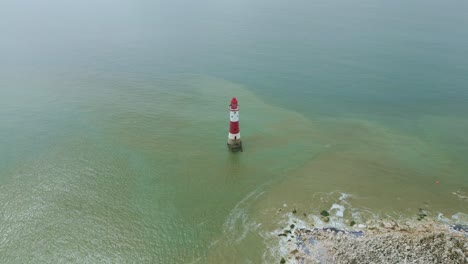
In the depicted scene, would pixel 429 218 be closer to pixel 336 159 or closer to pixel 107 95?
pixel 336 159

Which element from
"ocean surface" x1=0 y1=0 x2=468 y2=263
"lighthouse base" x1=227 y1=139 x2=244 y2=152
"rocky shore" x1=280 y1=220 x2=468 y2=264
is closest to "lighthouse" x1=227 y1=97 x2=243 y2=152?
"lighthouse base" x1=227 y1=139 x2=244 y2=152

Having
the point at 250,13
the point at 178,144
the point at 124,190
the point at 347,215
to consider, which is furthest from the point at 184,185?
the point at 250,13

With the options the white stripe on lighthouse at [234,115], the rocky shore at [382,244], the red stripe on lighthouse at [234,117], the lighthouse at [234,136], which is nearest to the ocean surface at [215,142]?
the lighthouse at [234,136]

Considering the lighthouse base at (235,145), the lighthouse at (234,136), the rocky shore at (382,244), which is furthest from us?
the lighthouse base at (235,145)

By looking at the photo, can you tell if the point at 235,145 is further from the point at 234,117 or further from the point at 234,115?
the point at 234,115

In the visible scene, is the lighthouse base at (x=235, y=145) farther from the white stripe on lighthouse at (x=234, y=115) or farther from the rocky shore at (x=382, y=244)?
the rocky shore at (x=382, y=244)

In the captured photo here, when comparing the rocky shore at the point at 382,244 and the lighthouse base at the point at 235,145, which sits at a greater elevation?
the lighthouse base at the point at 235,145

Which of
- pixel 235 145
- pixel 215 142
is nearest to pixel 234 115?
pixel 235 145

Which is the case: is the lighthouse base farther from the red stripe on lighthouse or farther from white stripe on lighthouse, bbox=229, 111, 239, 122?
white stripe on lighthouse, bbox=229, 111, 239, 122
